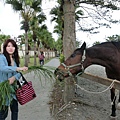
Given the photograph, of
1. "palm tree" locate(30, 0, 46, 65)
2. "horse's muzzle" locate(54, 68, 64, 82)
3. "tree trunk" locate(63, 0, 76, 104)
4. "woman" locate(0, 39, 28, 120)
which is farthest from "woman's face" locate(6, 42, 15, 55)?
"palm tree" locate(30, 0, 46, 65)

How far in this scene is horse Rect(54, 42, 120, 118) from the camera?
3.57 metres

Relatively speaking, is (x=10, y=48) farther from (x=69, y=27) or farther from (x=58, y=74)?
(x=69, y=27)

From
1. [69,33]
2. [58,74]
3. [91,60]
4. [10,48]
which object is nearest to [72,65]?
[58,74]

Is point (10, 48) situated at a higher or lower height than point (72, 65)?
higher

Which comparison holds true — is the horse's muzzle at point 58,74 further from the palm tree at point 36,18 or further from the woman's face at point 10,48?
the palm tree at point 36,18

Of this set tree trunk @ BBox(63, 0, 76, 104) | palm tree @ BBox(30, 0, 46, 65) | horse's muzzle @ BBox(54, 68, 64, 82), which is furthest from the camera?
palm tree @ BBox(30, 0, 46, 65)

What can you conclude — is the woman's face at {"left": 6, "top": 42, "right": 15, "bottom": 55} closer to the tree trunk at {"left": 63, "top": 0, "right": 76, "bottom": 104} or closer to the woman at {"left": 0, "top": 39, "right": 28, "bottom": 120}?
the woman at {"left": 0, "top": 39, "right": 28, "bottom": 120}

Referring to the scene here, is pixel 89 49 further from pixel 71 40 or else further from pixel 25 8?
pixel 25 8

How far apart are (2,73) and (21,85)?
1.05 feet

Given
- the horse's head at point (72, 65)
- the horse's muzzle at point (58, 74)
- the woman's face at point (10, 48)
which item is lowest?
the horse's muzzle at point (58, 74)

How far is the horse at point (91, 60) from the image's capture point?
357 cm

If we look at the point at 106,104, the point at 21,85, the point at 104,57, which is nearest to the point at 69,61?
the point at 104,57

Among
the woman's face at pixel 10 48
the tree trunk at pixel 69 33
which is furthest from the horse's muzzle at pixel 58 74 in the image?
the tree trunk at pixel 69 33

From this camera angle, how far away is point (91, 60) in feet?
12.2
